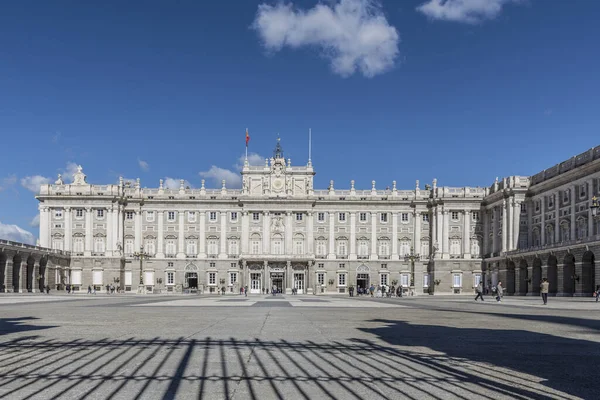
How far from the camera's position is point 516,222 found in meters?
79.0

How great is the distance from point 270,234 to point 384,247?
17802 mm

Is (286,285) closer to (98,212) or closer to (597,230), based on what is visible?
(98,212)

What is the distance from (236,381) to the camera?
9.00 m

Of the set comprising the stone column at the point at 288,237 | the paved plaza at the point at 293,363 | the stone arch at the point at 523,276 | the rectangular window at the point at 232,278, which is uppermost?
the stone column at the point at 288,237

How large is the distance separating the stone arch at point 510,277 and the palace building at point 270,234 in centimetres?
908

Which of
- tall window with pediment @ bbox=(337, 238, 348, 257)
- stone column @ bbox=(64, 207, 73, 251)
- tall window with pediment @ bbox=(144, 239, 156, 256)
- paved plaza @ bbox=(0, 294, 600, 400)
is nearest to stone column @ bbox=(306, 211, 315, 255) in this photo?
tall window with pediment @ bbox=(337, 238, 348, 257)

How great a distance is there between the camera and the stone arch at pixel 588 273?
5934cm

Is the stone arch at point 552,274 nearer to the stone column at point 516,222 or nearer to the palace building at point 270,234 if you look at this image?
the stone column at point 516,222

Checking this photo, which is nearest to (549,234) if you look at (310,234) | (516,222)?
(516,222)

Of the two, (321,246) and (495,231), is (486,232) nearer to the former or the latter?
(495,231)

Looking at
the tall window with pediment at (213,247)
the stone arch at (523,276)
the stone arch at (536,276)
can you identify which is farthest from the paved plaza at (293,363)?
the tall window with pediment at (213,247)

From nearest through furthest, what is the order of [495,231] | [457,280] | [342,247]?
[495,231], [457,280], [342,247]

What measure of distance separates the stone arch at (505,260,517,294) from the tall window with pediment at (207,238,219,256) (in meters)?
42.7

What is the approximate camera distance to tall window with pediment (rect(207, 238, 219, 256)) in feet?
309
